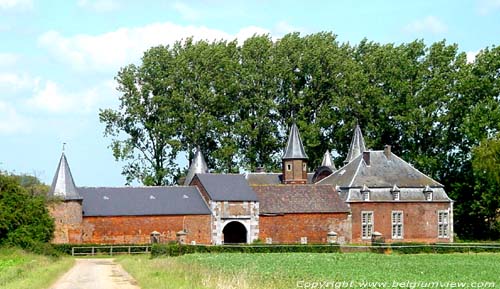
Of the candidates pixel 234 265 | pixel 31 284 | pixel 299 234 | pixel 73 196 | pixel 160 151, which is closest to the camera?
pixel 31 284

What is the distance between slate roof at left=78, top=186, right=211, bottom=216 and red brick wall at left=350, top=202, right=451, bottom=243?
9954 mm

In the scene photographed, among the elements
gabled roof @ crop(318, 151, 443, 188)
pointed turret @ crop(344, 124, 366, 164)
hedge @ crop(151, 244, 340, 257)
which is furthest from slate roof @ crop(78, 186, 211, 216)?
pointed turret @ crop(344, 124, 366, 164)

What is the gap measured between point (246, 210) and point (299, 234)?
3805 mm

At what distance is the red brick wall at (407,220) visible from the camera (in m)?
59.8

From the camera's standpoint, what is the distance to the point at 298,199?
5991 centimetres

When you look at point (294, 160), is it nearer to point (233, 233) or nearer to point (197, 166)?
point (197, 166)

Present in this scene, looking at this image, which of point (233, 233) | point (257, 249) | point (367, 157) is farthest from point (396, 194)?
point (257, 249)

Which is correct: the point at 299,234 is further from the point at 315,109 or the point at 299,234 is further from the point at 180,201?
the point at 315,109

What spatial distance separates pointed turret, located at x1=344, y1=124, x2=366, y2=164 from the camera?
220 feet

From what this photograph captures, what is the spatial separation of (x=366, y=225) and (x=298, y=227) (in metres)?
4.68

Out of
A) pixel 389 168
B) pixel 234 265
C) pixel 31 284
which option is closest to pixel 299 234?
pixel 389 168

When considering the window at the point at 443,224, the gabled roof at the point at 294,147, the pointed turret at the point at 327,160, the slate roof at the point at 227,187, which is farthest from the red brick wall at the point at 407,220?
the pointed turret at the point at 327,160

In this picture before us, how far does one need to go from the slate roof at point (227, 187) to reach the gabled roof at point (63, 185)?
28.3ft

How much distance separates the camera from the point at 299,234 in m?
58.8
